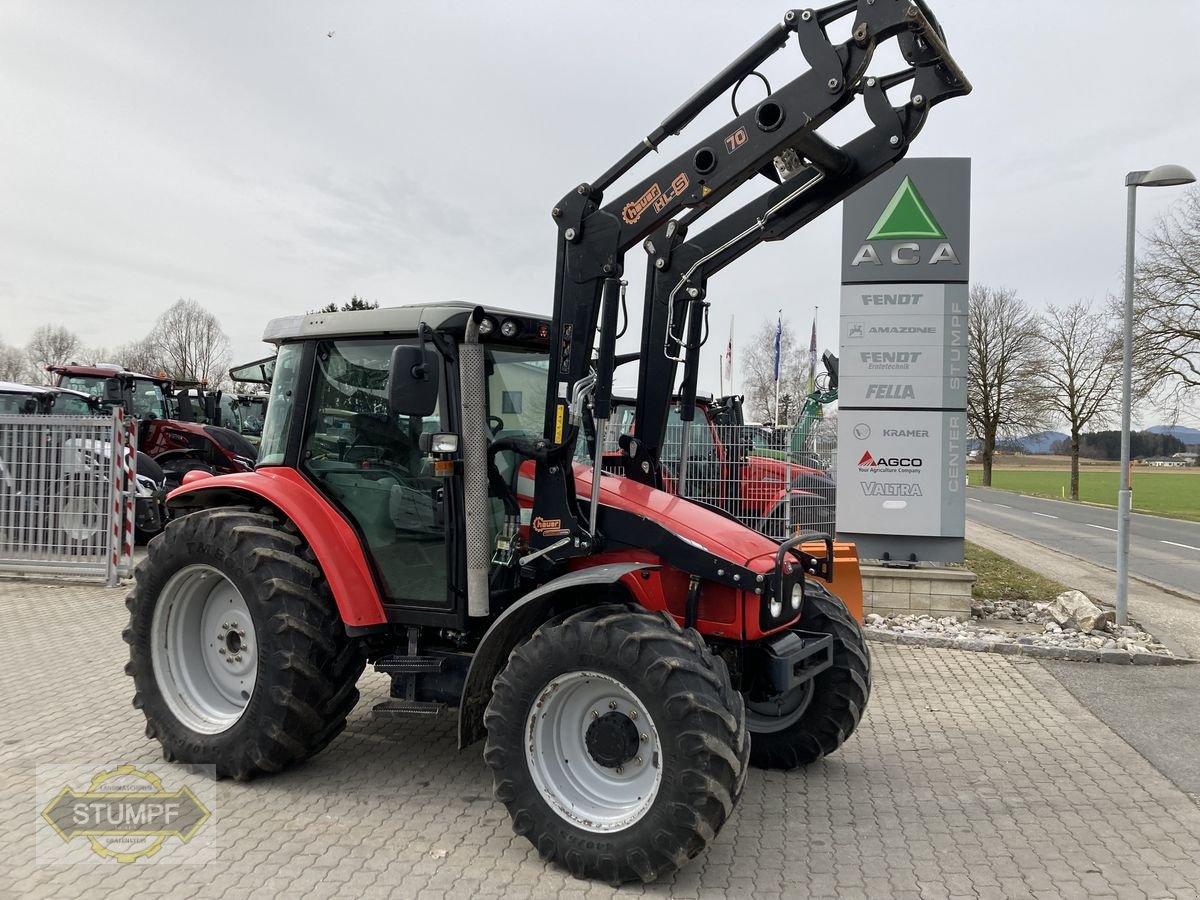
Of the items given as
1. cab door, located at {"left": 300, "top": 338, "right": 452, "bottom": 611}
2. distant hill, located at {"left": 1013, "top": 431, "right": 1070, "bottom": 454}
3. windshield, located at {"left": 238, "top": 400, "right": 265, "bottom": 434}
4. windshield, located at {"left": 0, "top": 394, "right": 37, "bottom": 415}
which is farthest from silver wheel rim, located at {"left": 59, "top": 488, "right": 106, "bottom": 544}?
distant hill, located at {"left": 1013, "top": 431, "right": 1070, "bottom": 454}

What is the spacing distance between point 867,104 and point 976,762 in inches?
144

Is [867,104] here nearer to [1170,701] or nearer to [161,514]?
[1170,701]

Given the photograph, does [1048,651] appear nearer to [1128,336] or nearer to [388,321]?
[1128,336]

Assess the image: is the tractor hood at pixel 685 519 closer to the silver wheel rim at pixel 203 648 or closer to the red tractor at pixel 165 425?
the silver wheel rim at pixel 203 648

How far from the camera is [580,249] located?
165 inches

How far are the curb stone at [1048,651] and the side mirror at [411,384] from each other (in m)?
5.20

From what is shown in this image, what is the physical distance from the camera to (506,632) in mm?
4059

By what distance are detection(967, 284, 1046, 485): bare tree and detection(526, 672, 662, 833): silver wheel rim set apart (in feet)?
144

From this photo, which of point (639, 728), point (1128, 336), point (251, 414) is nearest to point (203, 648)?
point (639, 728)

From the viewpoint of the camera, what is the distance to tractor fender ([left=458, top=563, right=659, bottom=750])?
12.8 feet

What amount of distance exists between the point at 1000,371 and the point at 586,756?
45500 millimetres

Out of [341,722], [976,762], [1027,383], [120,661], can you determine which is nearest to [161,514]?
[120,661]

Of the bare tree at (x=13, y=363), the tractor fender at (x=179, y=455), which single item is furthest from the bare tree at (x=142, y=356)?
the tractor fender at (x=179, y=455)

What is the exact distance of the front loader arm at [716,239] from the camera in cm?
415
